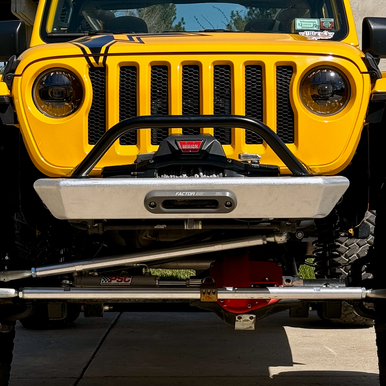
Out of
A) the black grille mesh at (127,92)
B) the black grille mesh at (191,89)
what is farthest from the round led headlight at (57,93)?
the black grille mesh at (191,89)

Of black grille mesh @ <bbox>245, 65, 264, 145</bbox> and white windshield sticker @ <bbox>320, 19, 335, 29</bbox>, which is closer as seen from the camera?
black grille mesh @ <bbox>245, 65, 264, 145</bbox>

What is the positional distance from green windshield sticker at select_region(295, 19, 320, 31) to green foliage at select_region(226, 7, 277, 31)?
13.0 inches

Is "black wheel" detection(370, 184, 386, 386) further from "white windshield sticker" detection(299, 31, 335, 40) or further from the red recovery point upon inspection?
"white windshield sticker" detection(299, 31, 335, 40)

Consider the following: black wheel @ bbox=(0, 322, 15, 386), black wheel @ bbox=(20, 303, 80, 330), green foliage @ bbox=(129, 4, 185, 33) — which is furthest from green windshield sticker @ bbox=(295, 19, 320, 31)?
black wheel @ bbox=(20, 303, 80, 330)

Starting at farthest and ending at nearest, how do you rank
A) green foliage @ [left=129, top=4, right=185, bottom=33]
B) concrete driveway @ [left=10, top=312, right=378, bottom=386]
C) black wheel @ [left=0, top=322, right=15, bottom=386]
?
1. concrete driveway @ [left=10, top=312, right=378, bottom=386]
2. green foliage @ [left=129, top=4, right=185, bottom=33]
3. black wheel @ [left=0, top=322, right=15, bottom=386]

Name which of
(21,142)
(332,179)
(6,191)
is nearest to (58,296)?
(6,191)

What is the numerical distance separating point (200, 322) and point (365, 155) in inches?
133

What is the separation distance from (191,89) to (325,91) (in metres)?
0.62

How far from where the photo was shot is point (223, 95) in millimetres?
3660

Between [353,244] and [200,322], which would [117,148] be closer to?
[353,244]

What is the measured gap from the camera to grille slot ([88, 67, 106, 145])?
11.9 feet

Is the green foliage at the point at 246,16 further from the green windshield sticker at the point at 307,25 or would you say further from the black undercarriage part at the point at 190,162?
the black undercarriage part at the point at 190,162

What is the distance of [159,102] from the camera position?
3.67m

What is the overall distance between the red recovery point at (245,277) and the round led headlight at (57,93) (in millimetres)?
1035
